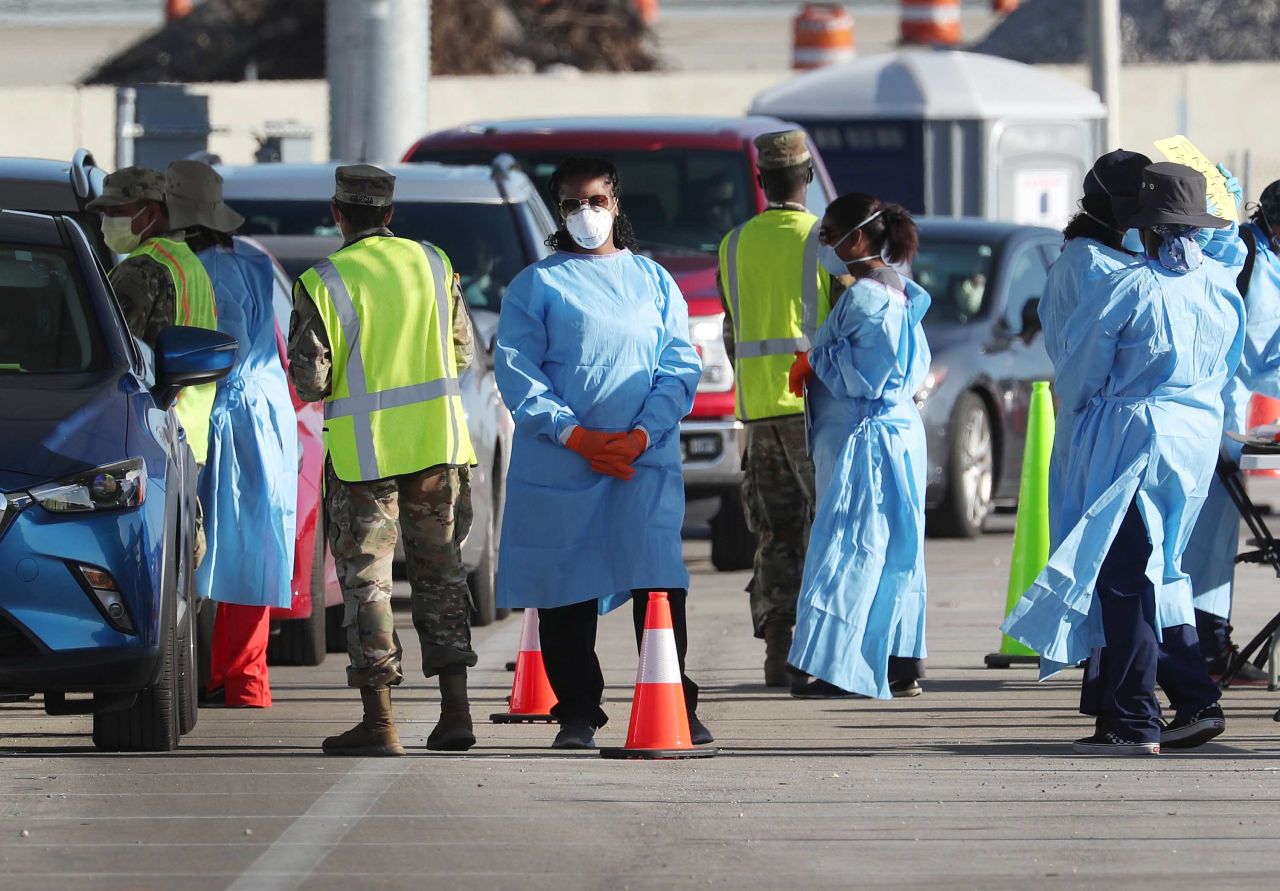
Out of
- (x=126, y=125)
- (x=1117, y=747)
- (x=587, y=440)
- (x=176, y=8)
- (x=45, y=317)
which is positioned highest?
(x=176, y=8)

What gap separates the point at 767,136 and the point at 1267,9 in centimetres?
3326

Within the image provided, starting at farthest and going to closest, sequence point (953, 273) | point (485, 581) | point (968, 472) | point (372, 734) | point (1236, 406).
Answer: point (953, 273) → point (968, 472) → point (485, 581) → point (1236, 406) → point (372, 734)

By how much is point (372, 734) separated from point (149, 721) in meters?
0.65

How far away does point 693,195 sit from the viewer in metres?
15.9

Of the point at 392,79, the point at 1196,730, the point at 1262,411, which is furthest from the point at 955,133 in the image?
the point at 1196,730

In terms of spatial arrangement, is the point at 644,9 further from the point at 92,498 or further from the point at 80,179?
the point at 92,498

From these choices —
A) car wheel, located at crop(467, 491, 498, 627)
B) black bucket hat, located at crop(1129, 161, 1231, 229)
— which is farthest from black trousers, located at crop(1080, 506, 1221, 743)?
car wheel, located at crop(467, 491, 498, 627)

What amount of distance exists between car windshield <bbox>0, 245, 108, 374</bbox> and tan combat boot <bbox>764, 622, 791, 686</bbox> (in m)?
2.83

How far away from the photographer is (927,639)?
12648 mm

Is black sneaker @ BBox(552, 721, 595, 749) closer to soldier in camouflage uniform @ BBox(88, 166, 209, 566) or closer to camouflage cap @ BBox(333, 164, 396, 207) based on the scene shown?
soldier in camouflage uniform @ BBox(88, 166, 209, 566)

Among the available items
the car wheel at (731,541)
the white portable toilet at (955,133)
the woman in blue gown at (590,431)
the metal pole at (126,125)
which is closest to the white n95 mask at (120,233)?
the woman in blue gown at (590,431)

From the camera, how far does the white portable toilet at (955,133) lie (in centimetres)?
2606

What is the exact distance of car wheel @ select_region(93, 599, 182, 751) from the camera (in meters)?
9.07

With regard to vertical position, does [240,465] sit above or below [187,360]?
below
